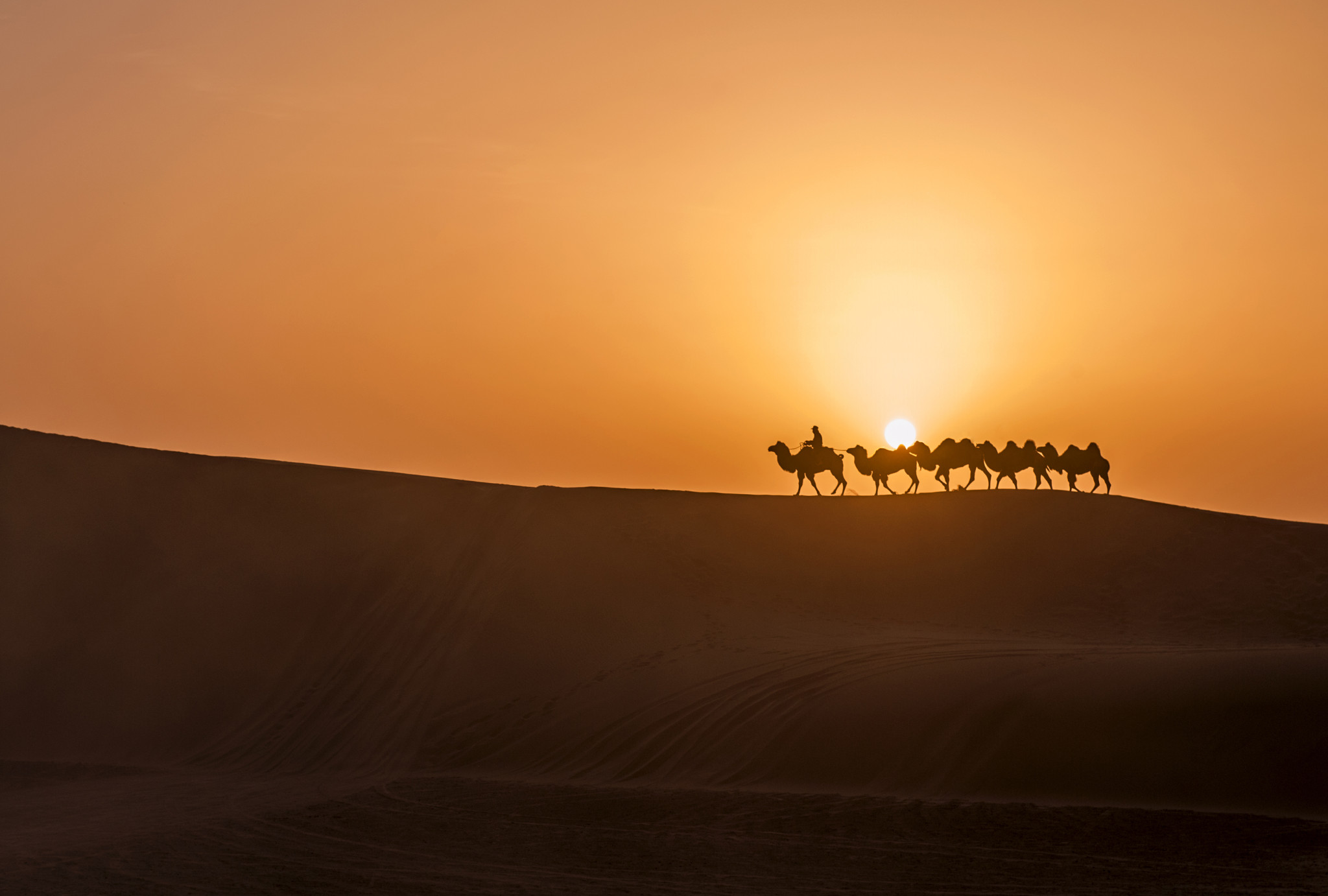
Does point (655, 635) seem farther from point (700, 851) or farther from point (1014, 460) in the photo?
point (1014, 460)

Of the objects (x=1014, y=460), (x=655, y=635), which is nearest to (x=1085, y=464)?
(x=1014, y=460)

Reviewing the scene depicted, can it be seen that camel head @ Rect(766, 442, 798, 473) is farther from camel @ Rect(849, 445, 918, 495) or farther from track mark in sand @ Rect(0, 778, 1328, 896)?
track mark in sand @ Rect(0, 778, 1328, 896)

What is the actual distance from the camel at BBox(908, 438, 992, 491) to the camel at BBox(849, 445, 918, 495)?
0.73 feet

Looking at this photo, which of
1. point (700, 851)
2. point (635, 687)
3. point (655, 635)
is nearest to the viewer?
point (700, 851)

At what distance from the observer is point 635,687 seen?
19.2 meters

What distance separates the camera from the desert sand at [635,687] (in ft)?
40.4

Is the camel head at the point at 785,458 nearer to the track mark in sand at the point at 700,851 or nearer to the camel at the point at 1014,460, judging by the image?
the camel at the point at 1014,460

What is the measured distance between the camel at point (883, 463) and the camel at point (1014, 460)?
1882 millimetres

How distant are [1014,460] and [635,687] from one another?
56.1 feet

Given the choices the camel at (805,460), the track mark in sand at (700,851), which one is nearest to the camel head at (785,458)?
the camel at (805,460)

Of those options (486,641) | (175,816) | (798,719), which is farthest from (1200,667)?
(175,816)

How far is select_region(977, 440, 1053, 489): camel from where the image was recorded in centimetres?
3303

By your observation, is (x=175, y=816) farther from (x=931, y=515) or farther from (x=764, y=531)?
(x=931, y=515)

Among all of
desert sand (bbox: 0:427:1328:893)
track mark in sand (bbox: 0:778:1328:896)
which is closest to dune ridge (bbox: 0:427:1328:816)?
desert sand (bbox: 0:427:1328:893)
